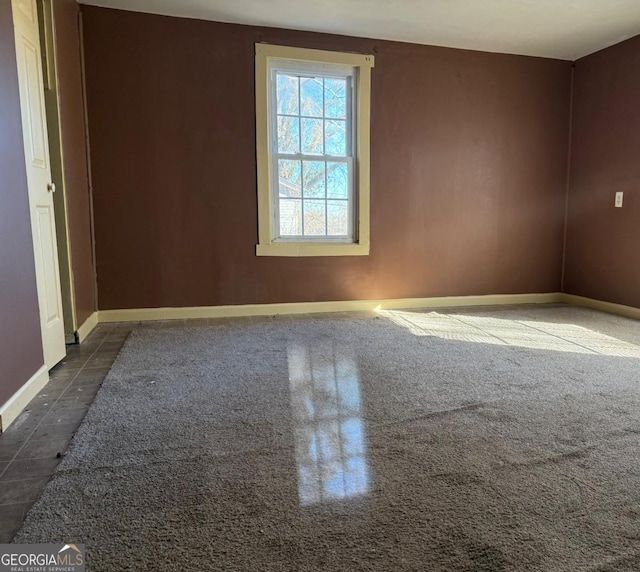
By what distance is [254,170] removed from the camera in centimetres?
399

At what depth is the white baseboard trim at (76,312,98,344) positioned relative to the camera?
3217mm

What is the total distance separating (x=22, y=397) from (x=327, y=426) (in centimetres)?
143

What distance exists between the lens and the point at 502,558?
1133 millimetres

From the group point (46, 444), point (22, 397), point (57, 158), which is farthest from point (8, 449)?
point (57, 158)

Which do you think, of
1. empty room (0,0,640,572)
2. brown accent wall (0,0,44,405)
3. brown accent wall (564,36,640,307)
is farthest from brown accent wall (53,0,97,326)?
brown accent wall (564,36,640,307)

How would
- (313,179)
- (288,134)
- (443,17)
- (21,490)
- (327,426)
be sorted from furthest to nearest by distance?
(313,179) < (288,134) < (443,17) < (327,426) < (21,490)

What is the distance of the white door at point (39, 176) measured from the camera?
2.38 meters

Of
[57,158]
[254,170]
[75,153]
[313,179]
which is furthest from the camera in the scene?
[313,179]

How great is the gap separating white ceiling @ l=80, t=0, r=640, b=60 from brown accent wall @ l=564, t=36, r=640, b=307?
12.8 inches

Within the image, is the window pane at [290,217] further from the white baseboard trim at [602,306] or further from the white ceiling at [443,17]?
the white baseboard trim at [602,306]

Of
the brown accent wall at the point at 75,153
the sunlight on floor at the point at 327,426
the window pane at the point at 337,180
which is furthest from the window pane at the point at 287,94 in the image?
the sunlight on floor at the point at 327,426

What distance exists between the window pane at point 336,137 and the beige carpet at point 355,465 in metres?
2.19

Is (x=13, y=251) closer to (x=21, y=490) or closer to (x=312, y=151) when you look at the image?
(x=21, y=490)

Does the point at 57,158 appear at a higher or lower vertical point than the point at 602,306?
higher
